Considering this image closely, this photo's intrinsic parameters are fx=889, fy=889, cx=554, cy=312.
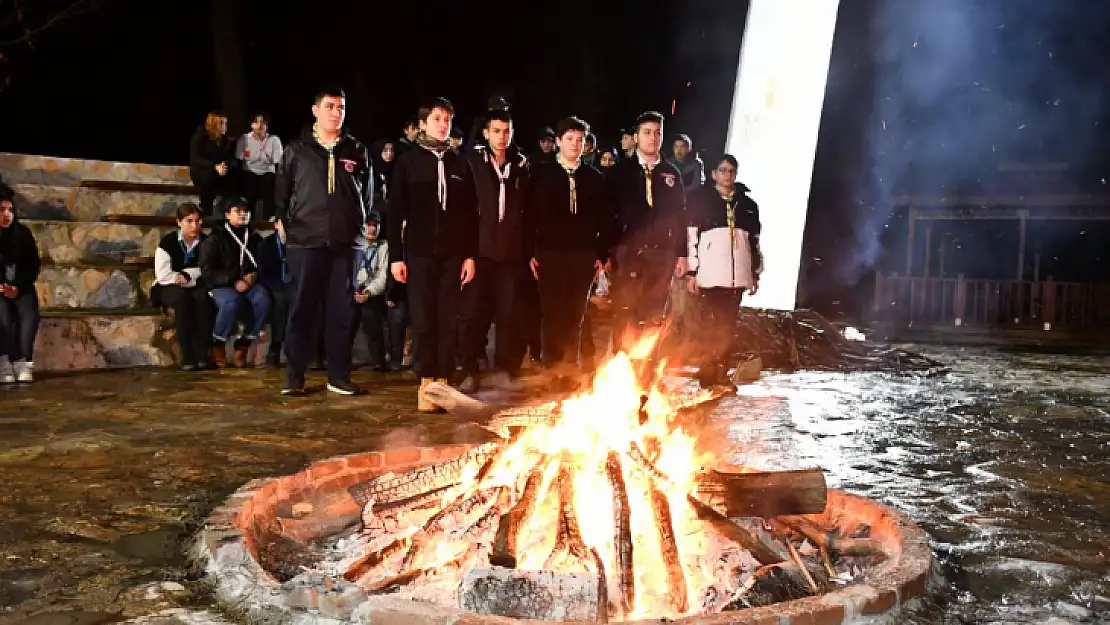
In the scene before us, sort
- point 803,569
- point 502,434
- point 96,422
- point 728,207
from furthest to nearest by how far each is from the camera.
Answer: point 728,207
point 96,422
point 502,434
point 803,569

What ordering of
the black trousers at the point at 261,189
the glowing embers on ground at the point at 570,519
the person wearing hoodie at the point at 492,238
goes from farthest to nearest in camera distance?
1. the black trousers at the point at 261,189
2. the person wearing hoodie at the point at 492,238
3. the glowing embers on ground at the point at 570,519

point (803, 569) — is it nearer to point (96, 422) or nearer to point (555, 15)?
point (96, 422)

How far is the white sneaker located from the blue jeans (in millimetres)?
1716

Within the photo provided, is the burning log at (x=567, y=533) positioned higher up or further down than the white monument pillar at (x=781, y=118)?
further down

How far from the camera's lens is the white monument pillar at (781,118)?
1831 cm

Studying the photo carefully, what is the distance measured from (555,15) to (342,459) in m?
18.1

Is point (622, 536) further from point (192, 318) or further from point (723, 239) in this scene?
point (192, 318)

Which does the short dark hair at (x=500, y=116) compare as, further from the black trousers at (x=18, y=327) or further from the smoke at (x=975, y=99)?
the smoke at (x=975, y=99)

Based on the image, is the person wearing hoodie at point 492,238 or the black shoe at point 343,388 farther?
the black shoe at point 343,388

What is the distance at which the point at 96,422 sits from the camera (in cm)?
623

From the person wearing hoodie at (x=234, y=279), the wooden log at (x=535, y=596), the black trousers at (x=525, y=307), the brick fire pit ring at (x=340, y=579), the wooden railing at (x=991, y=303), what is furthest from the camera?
the wooden railing at (x=991, y=303)

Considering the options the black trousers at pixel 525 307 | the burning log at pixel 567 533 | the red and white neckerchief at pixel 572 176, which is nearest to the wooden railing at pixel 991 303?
the black trousers at pixel 525 307

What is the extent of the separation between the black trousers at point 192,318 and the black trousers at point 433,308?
3.29 meters

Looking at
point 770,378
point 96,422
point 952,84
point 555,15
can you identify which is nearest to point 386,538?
point 96,422
